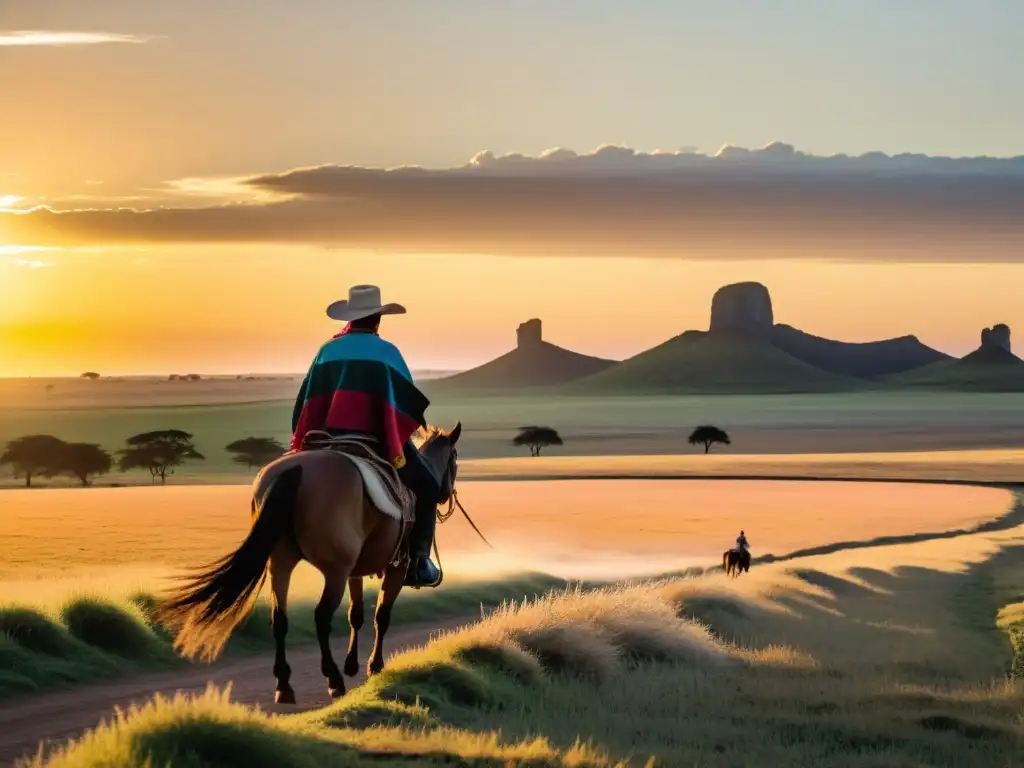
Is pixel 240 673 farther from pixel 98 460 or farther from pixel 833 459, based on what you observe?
pixel 833 459

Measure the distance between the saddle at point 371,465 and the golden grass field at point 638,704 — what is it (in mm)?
1703

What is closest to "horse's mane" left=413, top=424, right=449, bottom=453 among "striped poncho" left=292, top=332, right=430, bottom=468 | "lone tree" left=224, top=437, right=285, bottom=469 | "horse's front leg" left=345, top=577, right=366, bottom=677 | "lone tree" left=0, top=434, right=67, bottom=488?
"striped poncho" left=292, top=332, right=430, bottom=468

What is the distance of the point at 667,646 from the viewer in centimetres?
2003

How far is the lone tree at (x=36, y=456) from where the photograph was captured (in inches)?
4446

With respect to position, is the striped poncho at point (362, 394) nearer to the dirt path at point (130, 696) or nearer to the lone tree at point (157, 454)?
the dirt path at point (130, 696)

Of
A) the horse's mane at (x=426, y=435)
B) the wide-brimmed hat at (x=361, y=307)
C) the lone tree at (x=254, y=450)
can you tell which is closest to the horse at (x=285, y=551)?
the wide-brimmed hat at (x=361, y=307)

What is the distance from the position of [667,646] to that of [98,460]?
10015cm

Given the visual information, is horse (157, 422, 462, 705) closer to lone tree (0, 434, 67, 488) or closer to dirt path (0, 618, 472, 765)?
dirt path (0, 618, 472, 765)

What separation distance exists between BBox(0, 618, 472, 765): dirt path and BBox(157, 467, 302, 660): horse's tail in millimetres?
698

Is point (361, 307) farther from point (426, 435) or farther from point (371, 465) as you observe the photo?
point (426, 435)

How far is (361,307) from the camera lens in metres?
15.3

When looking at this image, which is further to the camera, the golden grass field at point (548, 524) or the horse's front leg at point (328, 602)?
the golden grass field at point (548, 524)

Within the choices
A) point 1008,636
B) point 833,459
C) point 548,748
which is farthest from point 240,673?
point 833,459

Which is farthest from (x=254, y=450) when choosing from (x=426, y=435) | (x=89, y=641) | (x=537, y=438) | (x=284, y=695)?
(x=284, y=695)
